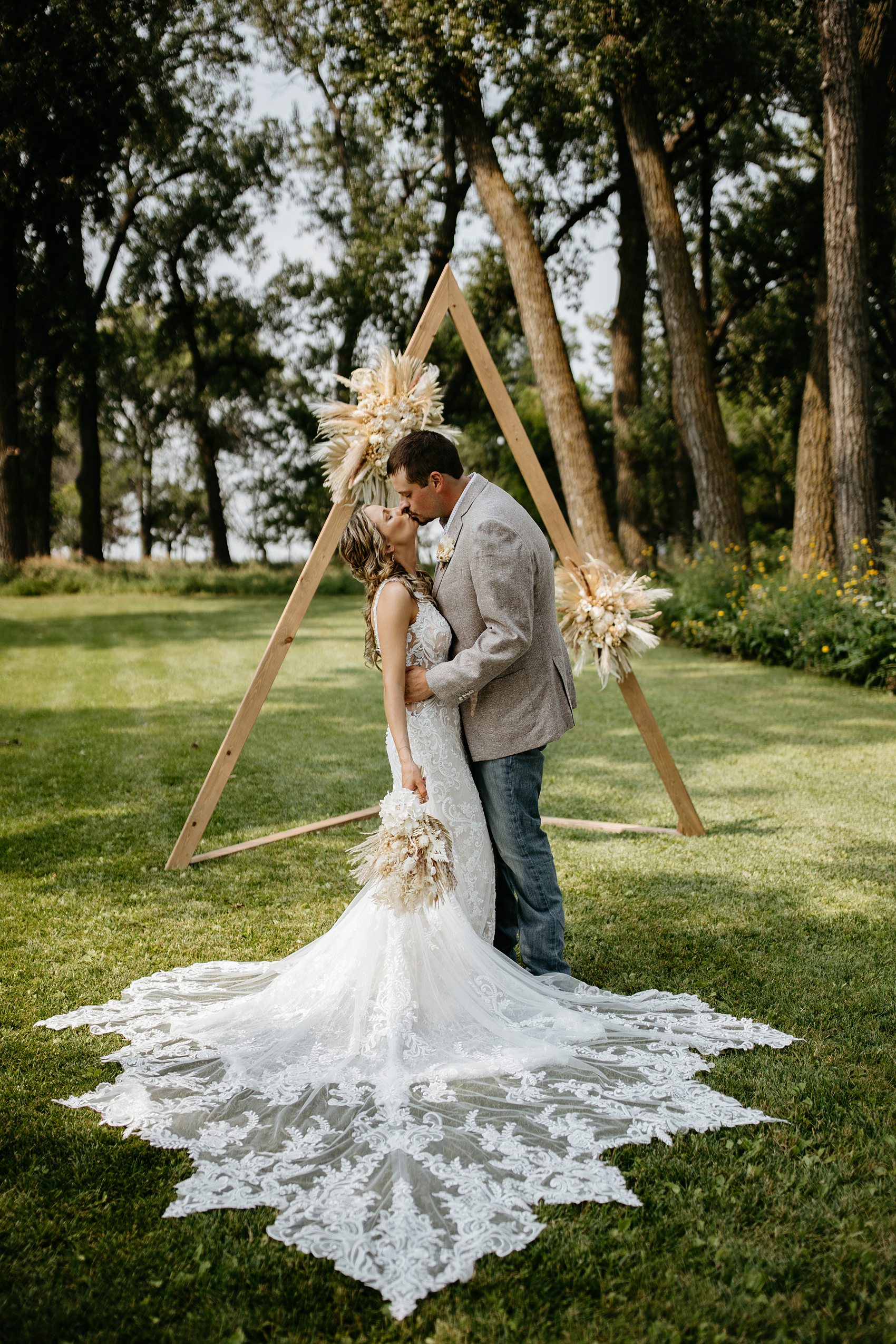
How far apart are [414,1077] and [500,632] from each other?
58.7 inches

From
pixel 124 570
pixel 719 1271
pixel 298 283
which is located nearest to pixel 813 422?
pixel 719 1271

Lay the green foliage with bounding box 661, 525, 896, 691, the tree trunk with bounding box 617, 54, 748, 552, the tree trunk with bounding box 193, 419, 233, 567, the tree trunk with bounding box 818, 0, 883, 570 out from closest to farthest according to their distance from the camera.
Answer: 1. the green foliage with bounding box 661, 525, 896, 691
2. the tree trunk with bounding box 818, 0, 883, 570
3. the tree trunk with bounding box 617, 54, 748, 552
4. the tree trunk with bounding box 193, 419, 233, 567

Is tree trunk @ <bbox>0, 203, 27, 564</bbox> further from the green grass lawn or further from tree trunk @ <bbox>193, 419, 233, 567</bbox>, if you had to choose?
the green grass lawn

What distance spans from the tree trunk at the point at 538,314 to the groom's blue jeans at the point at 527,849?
387 inches

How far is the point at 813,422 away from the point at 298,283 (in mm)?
19332

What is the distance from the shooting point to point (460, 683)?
11.6 ft

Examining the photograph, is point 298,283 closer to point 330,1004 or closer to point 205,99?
point 205,99

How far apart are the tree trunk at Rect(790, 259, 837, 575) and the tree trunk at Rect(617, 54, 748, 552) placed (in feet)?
3.55

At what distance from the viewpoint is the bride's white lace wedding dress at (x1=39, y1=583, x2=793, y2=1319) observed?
97.3 inches

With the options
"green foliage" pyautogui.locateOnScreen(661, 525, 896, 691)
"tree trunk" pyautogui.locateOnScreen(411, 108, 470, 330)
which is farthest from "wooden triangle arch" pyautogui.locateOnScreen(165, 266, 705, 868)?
"tree trunk" pyautogui.locateOnScreen(411, 108, 470, 330)

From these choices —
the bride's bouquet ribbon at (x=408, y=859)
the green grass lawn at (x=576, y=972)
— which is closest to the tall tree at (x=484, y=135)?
the green grass lawn at (x=576, y=972)

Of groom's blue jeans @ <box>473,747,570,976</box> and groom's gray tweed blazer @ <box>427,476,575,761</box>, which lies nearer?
groom's gray tweed blazer @ <box>427,476,575,761</box>

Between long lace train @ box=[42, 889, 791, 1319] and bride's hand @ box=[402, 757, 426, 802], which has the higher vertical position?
bride's hand @ box=[402, 757, 426, 802]

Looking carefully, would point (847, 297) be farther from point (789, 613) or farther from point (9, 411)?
point (9, 411)
